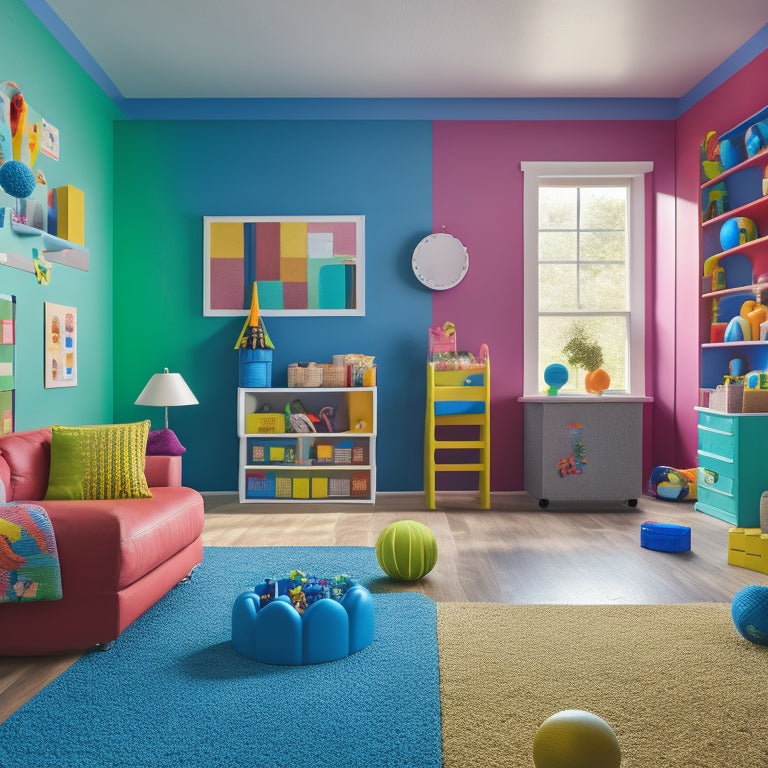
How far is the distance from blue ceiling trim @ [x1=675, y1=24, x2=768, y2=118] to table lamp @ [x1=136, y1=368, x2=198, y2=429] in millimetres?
4107

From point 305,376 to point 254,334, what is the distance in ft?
1.56

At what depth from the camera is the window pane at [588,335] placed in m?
5.50

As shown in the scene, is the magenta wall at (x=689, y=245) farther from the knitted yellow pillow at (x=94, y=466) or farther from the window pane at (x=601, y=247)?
the knitted yellow pillow at (x=94, y=466)

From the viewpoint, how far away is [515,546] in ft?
12.5

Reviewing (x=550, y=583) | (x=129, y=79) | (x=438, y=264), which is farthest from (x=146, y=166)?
(x=550, y=583)

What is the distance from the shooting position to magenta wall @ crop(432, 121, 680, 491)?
542cm

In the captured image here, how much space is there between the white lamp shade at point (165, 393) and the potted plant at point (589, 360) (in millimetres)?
2755

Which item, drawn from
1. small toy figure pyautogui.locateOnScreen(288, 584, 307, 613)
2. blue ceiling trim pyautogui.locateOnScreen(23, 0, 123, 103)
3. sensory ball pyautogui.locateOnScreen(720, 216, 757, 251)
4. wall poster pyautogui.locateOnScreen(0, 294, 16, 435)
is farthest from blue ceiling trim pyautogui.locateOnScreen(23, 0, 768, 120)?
small toy figure pyautogui.locateOnScreen(288, 584, 307, 613)

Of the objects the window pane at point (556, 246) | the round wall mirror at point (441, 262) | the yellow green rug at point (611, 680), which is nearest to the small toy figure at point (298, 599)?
the yellow green rug at point (611, 680)

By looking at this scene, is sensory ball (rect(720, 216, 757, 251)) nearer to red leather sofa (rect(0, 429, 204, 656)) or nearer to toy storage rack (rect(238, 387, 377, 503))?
toy storage rack (rect(238, 387, 377, 503))

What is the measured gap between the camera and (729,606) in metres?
2.77

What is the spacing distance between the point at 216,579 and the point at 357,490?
206cm

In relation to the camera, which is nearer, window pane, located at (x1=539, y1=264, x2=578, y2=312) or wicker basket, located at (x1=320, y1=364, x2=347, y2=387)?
wicker basket, located at (x1=320, y1=364, x2=347, y2=387)

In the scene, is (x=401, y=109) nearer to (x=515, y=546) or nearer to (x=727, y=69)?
(x=727, y=69)
